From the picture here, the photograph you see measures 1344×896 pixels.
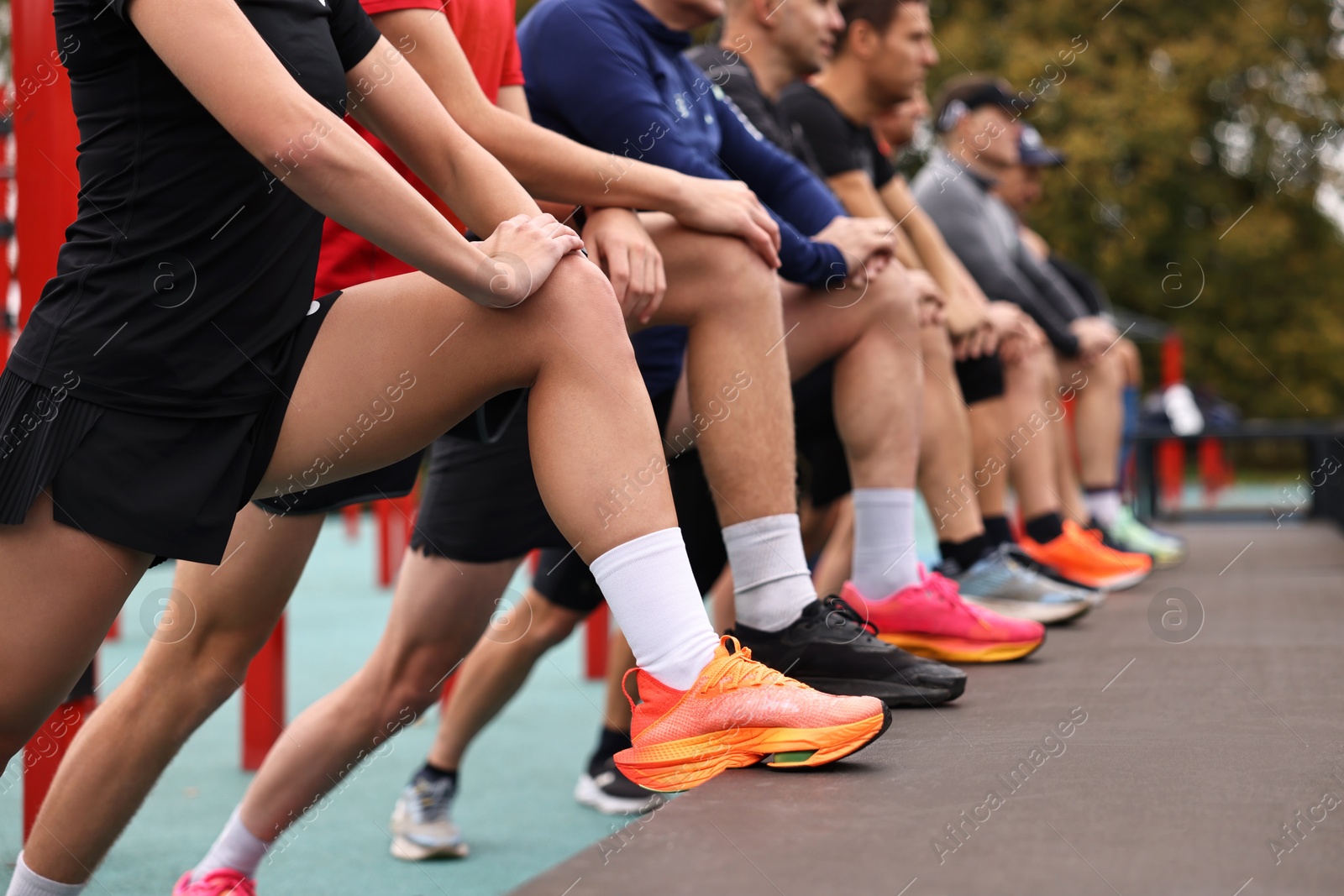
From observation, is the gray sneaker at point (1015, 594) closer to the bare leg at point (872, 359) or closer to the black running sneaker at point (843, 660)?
the bare leg at point (872, 359)

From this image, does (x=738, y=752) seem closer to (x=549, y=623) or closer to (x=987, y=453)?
(x=549, y=623)

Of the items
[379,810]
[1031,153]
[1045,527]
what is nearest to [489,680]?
[379,810]

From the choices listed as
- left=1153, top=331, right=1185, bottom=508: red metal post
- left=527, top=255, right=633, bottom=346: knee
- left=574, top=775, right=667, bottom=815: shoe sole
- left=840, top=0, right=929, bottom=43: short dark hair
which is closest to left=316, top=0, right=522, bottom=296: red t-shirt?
left=527, top=255, right=633, bottom=346: knee

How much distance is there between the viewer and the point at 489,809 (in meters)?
3.27

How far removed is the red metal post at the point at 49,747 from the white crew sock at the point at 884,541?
55.3 inches

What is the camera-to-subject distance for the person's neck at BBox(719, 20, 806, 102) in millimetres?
3324

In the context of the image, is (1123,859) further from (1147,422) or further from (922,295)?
(1147,422)

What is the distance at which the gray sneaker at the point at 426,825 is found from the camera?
282 centimetres

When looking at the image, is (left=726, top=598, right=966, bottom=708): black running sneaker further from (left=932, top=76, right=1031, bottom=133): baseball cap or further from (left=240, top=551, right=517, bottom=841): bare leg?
(left=932, top=76, right=1031, bottom=133): baseball cap

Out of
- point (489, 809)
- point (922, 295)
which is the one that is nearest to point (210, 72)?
point (922, 295)

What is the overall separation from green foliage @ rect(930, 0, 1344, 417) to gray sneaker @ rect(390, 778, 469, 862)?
17.9 m

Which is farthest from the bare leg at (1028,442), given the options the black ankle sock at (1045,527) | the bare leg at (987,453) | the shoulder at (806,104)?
the shoulder at (806,104)

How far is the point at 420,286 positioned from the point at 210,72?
1.15 feet

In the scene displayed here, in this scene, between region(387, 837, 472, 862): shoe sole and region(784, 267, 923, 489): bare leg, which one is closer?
region(784, 267, 923, 489): bare leg
